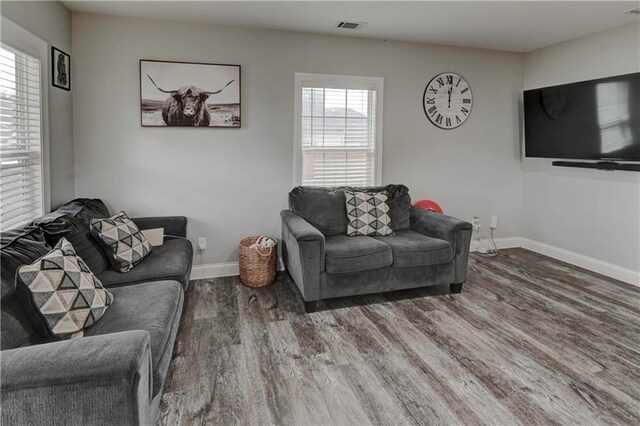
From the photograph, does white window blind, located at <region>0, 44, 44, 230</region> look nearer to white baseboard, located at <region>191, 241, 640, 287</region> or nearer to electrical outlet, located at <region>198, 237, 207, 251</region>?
electrical outlet, located at <region>198, 237, 207, 251</region>

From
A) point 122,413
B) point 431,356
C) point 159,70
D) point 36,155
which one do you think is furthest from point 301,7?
point 122,413

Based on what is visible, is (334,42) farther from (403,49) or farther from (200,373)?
(200,373)

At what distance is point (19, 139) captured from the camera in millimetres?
2766

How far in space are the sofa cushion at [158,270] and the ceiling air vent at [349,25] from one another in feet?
8.25

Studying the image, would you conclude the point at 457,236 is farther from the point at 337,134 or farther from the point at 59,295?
the point at 59,295

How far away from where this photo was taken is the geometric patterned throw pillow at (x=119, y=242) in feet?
9.02

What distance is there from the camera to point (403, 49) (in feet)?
14.6

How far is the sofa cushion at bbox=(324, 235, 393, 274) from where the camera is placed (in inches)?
127

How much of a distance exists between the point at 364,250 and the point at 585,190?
280 centimetres

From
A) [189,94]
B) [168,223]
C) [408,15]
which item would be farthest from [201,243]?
[408,15]

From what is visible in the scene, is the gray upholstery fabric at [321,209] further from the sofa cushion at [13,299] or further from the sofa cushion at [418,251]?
the sofa cushion at [13,299]

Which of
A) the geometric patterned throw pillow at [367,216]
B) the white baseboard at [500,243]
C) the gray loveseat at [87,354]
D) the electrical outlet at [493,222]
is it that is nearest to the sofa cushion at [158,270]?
the gray loveseat at [87,354]

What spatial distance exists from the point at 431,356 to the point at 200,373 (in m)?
1.43

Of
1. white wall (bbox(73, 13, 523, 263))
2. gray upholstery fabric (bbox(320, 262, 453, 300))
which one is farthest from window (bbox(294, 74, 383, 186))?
gray upholstery fabric (bbox(320, 262, 453, 300))
